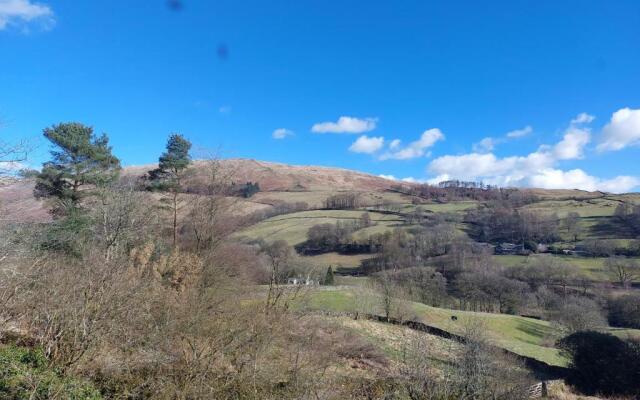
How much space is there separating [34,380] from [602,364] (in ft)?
90.2

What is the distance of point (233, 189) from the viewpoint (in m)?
26.3

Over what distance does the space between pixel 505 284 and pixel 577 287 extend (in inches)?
533

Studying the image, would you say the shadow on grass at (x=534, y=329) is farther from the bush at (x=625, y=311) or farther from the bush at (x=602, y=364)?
the bush at (x=602, y=364)

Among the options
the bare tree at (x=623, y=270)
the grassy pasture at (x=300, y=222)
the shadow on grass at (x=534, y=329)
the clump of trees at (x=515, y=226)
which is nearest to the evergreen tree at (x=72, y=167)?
the shadow on grass at (x=534, y=329)

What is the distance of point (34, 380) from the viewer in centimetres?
812

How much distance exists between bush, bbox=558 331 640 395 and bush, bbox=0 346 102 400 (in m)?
25.4

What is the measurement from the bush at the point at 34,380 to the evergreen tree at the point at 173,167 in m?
19.0

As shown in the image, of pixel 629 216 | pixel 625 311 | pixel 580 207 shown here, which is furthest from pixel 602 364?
pixel 580 207

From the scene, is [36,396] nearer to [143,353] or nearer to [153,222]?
[143,353]

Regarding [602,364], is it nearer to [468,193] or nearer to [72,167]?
[72,167]

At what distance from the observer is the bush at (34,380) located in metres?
7.91

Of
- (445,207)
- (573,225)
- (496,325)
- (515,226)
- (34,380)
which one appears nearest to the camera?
(34,380)

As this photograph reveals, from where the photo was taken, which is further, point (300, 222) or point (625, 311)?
point (300, 222)

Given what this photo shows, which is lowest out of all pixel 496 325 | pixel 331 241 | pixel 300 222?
pixel 496 325
